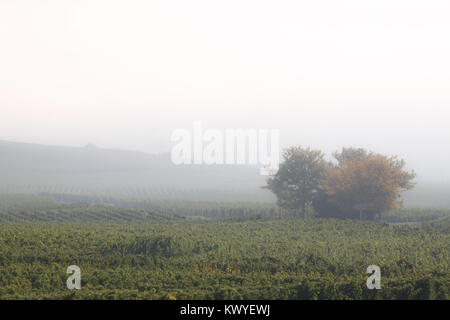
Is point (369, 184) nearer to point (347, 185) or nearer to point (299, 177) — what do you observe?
point (347, 185)

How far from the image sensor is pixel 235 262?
60.5ft

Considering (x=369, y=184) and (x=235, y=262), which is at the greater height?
(x=369, y=184)

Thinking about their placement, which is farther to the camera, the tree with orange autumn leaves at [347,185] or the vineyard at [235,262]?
the tree with orange autumn leaves at [347,185]

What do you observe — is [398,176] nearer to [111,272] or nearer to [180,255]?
[180,255]

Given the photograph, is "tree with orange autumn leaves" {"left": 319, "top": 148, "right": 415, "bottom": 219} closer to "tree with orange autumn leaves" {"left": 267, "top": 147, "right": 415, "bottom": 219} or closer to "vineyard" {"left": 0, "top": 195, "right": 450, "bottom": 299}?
"tree with orange autumn leaves" {"left": 267, "top": 147, "right": 415, "bottom": 219}

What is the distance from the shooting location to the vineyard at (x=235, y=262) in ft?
42.3

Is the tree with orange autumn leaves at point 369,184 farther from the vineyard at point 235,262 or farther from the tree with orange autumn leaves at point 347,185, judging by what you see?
the vineyard at point 235,262

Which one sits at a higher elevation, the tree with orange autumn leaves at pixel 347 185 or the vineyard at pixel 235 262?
the tree with orange autumn leaves at pixel 347 185

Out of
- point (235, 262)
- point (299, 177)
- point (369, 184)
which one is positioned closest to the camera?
point (235, 262)

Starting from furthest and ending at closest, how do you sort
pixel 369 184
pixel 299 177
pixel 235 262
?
pixel 299 177 < pixel 369 184 < pixel 235 262

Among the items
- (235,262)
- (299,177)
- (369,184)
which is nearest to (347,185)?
(369,184)

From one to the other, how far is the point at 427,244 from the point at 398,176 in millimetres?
11867

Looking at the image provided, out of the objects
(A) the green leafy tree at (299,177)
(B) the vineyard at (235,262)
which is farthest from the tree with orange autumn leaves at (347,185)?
(B) the vineyard at (235,262)

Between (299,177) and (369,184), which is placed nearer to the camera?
(369,184)
